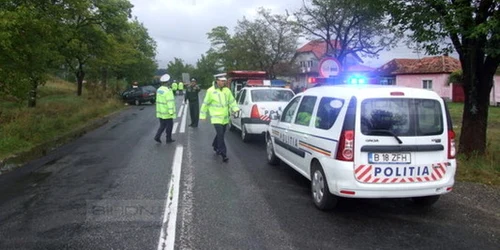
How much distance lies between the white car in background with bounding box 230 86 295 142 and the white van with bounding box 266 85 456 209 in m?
5.59

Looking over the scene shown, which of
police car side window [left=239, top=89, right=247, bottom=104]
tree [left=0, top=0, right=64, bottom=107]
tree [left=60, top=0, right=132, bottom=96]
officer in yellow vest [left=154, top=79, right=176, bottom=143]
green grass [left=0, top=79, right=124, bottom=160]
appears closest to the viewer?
tree [left=0, top=0, right=64, bottom=107]

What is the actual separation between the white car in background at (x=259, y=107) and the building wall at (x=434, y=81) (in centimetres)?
3242

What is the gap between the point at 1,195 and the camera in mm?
6605

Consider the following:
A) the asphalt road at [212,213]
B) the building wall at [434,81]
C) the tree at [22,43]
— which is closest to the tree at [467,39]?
the asphalt road at [212,213]

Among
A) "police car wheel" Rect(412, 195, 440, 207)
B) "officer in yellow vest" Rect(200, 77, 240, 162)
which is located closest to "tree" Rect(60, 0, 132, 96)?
"officer in yellow vest" Rect(200, 77, 240, 162)

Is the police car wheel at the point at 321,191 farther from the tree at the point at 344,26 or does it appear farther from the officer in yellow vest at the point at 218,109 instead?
the tree at the point at 344,26

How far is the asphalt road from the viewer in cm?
463

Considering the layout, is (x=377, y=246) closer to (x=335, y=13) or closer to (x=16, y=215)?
(x=16, y=215)

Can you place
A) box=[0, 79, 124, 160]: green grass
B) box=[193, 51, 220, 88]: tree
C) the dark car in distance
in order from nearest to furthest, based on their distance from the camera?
box=[0, 79, 124, 160]: green grass, the dark car in distance, box=[193, 51, 220, 88]: tree

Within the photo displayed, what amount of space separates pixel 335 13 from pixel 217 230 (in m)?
27.3

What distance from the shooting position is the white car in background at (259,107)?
37.5 feet

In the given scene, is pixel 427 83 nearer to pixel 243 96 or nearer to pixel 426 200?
pixel 243 96

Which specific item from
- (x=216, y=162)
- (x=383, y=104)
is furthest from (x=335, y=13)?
(x=383, y=104)

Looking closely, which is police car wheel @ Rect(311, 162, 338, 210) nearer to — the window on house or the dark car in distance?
the dark car in distance
